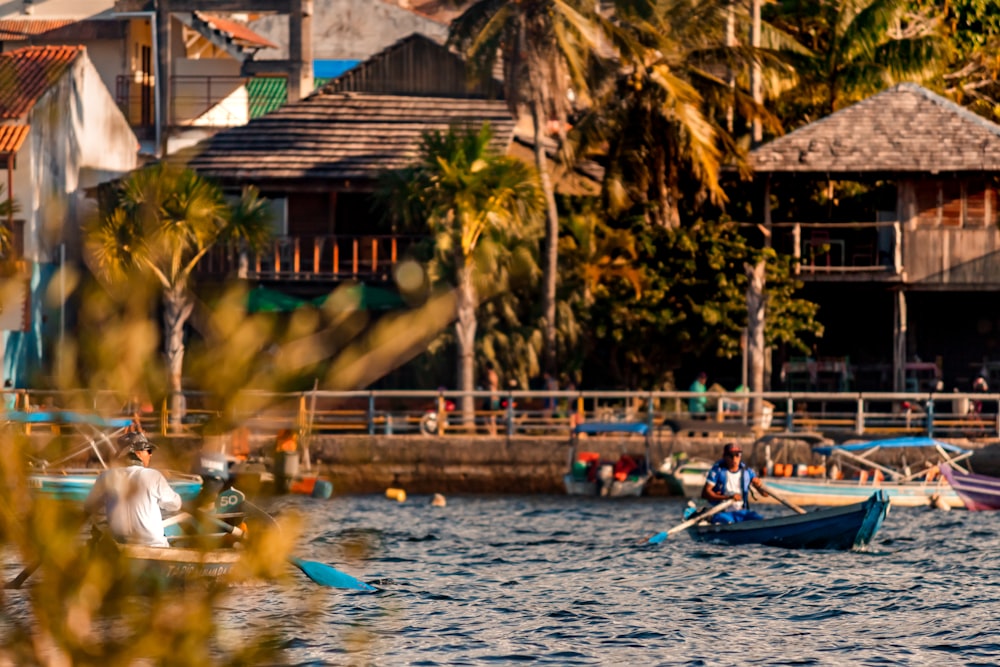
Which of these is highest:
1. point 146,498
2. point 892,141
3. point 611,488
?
point 892,141

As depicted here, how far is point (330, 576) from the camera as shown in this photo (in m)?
18.8

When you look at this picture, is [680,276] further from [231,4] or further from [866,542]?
[231,4]

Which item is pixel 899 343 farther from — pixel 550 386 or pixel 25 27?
pixel 25 27

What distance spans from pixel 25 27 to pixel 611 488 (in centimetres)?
2897

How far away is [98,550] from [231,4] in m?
42.7

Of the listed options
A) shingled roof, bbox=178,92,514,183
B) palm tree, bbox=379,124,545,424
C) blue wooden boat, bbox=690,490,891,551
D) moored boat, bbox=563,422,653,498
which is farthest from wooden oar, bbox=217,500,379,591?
shingled roof, bbox=178,92,514,183

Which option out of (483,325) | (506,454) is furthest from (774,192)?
(506,454)

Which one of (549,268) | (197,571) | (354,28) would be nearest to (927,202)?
(549,268)

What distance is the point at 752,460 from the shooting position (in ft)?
107

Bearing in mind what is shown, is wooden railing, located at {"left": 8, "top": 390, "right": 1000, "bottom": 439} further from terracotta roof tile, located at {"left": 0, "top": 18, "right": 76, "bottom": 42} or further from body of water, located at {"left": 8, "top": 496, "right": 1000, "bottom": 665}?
terracotta roof tile, located at {"left": 0, "top": 18, "right": 76, "bottom": 42}

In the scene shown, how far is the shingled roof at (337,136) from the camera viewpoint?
3969 centimetres

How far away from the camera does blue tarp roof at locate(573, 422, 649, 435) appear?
3272 centimetres

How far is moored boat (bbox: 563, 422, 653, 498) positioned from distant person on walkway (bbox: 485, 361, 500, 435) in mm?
1625

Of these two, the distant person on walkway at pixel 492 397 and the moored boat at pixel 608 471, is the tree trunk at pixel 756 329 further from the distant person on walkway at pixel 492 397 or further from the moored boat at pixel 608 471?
the distant person on walkway at pixel 492 397
